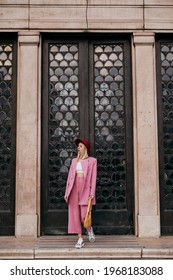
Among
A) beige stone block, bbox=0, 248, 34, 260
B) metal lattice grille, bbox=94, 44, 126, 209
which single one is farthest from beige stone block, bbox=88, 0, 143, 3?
beige stone block, bbox=0, 248, 34, 260

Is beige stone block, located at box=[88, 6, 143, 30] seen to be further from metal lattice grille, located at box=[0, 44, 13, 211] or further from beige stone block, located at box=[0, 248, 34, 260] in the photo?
beige stone block, located at box=[0, 248, 34, 260]

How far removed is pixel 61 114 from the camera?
9656mm

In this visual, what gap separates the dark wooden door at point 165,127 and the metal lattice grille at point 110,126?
916 millimetres

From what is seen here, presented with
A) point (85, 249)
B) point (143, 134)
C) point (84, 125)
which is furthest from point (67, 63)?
point (85, 249)

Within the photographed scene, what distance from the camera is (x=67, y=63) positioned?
9789 millimetres

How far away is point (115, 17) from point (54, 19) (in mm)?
1500

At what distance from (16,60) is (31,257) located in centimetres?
487

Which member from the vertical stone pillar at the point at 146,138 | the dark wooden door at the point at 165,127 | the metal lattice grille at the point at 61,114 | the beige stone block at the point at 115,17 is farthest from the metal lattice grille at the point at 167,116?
the metal lattice grille at the point at 61,114

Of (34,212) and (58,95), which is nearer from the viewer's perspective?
Answer: (34,212)

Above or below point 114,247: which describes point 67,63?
above
